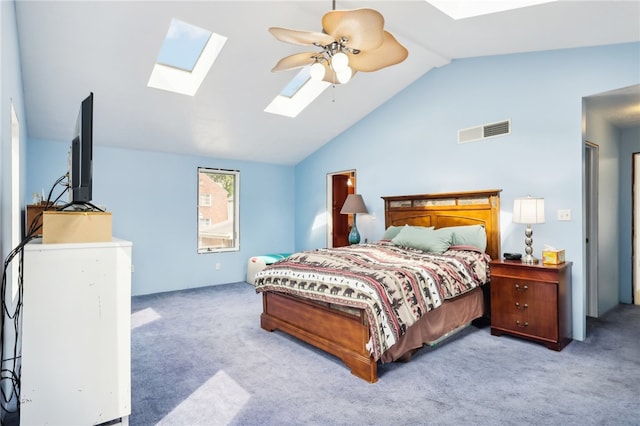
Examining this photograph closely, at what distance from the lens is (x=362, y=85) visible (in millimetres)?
4684

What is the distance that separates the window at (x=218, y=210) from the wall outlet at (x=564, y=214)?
15.3 feet

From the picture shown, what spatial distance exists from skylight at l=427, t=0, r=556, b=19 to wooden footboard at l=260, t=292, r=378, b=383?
2.57 meters

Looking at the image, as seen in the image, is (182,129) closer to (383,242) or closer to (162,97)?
(162,97)

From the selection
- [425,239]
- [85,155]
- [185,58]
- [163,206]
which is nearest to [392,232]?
[425,239]

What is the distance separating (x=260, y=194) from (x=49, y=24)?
394 cm

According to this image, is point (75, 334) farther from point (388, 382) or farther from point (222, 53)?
point (222, 53)

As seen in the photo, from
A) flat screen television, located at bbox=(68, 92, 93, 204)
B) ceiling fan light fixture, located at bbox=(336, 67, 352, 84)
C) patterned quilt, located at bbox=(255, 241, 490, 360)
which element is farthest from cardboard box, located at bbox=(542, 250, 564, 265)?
flat screen television, located at bbox=(68, 92, 93, 204)

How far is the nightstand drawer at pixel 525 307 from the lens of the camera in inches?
120

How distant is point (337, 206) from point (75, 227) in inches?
196

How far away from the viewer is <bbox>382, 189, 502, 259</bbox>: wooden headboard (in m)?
3.95

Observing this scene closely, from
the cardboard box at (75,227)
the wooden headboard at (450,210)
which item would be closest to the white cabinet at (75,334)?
the cardboard box at (75,227)

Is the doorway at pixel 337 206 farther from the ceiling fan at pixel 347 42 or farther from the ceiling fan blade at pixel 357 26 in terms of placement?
the ceiling fan blade at pixel 357 26

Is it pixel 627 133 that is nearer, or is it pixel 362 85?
pixel 627 133

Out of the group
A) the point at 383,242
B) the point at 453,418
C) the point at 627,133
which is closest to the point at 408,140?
the point at 383,242
